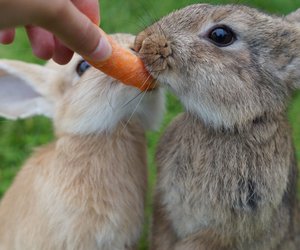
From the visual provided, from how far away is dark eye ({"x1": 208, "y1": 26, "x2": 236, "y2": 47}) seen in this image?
291 cm

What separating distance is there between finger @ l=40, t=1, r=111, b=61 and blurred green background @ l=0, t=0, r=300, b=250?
4.19 feet

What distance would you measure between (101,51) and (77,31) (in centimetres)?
28

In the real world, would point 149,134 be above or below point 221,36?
below

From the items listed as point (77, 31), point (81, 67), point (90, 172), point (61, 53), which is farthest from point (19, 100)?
point (77, 31)

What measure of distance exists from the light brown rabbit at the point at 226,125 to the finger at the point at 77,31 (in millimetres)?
519

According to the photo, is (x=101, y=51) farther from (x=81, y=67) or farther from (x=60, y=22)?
(x=81, y=67)

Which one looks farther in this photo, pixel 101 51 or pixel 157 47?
pixel 157 47

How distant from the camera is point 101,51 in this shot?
8.03 ft

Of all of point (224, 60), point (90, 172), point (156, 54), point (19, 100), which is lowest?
point (90, 172)

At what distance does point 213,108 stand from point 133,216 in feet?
2.81

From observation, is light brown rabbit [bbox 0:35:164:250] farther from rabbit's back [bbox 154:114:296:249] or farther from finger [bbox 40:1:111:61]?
finger [bbox 40:1:111:61]

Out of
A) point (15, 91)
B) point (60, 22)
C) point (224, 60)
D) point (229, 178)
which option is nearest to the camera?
point (60, 22)

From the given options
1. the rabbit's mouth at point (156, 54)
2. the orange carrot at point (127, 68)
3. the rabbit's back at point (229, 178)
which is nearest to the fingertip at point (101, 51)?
the orange carrot at point (127, 68)

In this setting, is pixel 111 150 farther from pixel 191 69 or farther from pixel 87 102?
pixel 191 69
